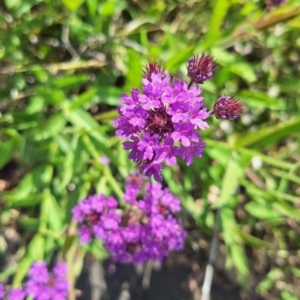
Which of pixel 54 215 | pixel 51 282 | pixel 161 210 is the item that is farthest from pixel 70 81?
pixel 51 282

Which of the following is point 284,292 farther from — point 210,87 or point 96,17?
point 96,17

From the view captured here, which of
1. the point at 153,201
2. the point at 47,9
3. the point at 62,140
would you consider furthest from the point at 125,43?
the point at 153,201

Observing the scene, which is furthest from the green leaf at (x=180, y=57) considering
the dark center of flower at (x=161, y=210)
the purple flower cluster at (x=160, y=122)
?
the purple flower cluster at (x=160, y=122)

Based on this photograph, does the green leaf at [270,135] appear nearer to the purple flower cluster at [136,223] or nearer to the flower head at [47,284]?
the purple flower cluster at [136,223]

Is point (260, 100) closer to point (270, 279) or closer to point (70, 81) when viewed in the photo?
point (70, 81)

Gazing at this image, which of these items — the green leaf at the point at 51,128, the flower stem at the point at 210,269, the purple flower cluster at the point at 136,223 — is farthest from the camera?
the flower stem at the point at 210,269
